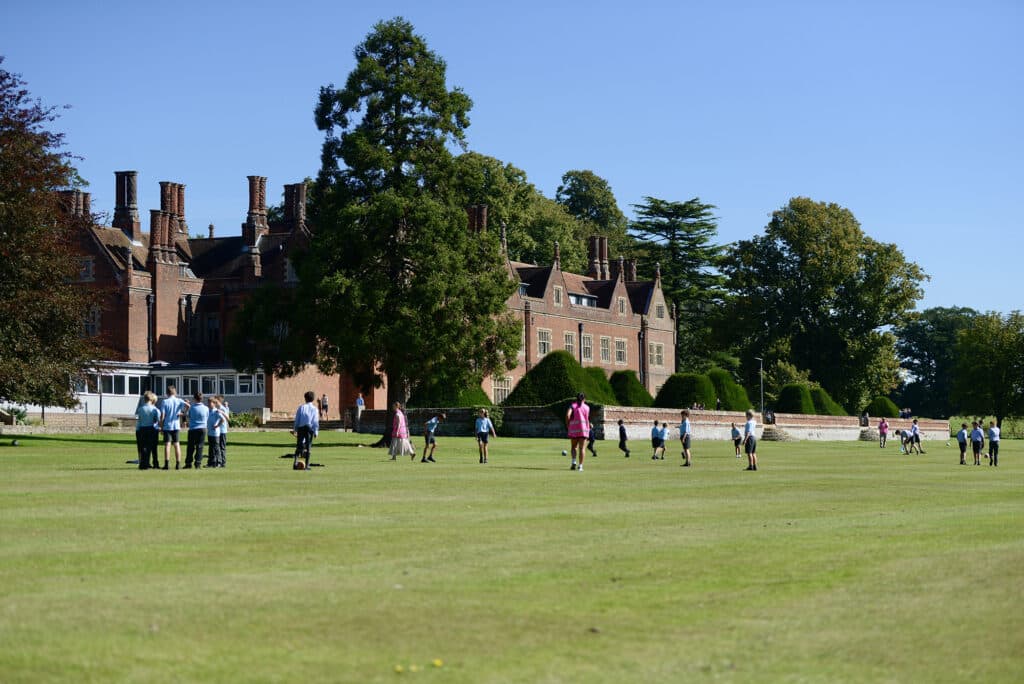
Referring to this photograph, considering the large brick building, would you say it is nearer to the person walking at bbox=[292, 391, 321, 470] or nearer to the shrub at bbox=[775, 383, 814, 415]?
Result: the shrub at bbox=[775, 383, 814, 415]

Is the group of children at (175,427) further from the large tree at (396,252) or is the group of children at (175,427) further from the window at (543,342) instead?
the window at (543,342)

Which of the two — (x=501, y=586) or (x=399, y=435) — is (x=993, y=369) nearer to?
(x=399, y=435)

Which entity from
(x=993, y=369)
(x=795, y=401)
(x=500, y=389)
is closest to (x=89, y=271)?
(x=500, y=389)

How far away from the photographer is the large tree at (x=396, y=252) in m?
47.2

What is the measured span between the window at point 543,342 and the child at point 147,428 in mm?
59856

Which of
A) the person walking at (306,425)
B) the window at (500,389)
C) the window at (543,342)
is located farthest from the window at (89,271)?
the person walking at (306,425)

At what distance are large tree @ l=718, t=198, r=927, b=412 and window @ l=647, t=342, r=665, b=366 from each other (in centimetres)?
511

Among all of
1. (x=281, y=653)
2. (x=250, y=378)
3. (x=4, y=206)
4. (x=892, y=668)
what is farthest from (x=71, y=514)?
(x=250, y=378)

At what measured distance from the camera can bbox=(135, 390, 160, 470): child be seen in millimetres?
27891

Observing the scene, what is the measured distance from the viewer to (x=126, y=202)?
8731cm

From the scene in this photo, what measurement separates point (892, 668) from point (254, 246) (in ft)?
266

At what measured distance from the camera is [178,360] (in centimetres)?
8325

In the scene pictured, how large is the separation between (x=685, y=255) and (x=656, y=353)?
929cm

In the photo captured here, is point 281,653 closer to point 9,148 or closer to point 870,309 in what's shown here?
point 9,148
